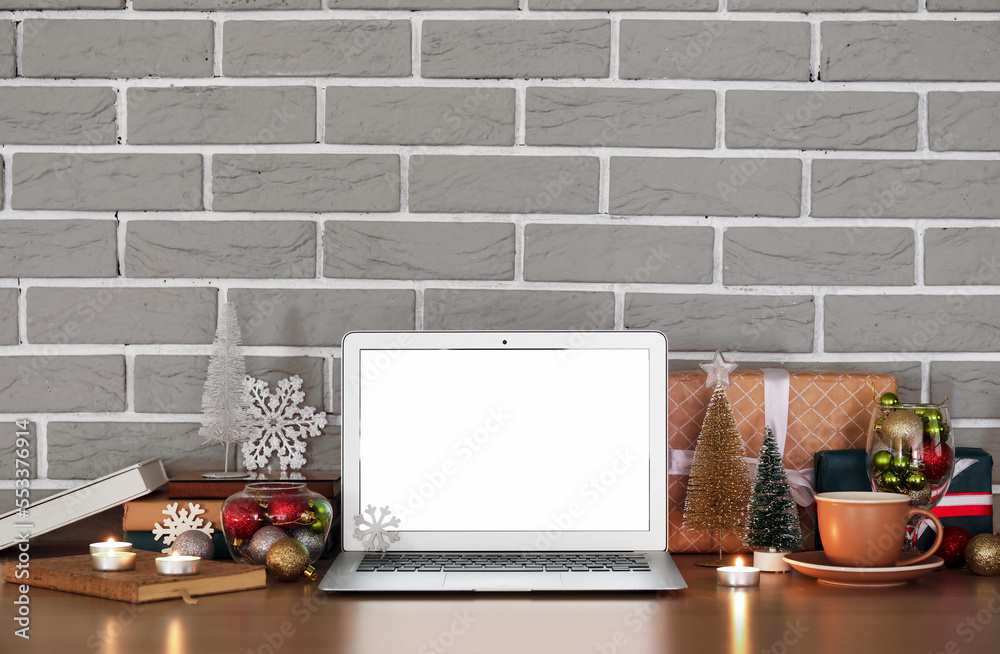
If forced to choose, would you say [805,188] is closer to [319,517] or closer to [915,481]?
[915,481]

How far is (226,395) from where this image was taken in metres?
1.14

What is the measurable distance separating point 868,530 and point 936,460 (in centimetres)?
16

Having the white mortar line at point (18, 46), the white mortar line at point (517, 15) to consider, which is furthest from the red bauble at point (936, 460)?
the white mortar line at point (18, 46)

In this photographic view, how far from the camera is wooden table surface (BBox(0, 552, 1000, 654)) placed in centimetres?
71

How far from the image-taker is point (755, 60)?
121 centimetres

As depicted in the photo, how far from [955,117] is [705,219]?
1.25 feet

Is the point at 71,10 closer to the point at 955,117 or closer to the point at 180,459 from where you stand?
the point at 180,459

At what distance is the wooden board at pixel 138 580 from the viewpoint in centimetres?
84

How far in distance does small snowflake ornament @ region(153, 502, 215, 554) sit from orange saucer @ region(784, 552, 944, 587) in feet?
2.24

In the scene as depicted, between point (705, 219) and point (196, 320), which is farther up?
point (705, 219)

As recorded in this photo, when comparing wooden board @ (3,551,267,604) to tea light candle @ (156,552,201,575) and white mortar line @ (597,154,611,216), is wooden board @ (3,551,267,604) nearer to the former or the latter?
tea light candle @ (156,552,201,575)

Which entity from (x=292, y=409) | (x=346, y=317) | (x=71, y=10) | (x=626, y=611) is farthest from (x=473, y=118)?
(x=626, y=611)

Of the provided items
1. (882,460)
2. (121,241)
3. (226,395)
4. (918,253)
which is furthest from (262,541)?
(918,253)

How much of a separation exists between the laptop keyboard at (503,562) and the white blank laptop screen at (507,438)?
0.10ft
